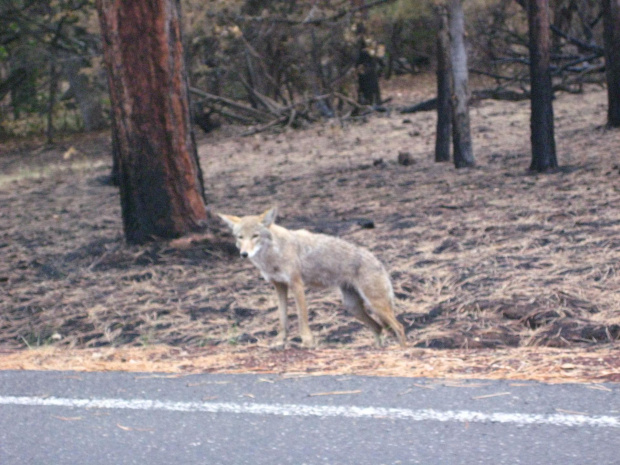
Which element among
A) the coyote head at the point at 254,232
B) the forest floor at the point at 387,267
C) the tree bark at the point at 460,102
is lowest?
the forest floor at the point at 387,267

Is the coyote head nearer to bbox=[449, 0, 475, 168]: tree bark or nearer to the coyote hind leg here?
the coyote hind leg

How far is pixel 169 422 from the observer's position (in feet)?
15.6

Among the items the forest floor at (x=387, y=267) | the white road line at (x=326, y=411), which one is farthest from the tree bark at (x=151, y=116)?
the white road line at (x=326, y=411)

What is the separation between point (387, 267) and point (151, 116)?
143 inches

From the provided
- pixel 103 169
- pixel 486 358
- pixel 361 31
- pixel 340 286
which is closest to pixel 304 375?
pixel 486 358

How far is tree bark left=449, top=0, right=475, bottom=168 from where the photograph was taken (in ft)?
50.5

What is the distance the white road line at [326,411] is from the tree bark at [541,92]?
1017 centimetres

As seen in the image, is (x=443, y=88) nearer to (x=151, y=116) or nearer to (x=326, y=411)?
(x=151, y=116)

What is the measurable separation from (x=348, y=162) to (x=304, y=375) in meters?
12.9

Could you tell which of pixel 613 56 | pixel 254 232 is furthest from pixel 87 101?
pixel 254 232

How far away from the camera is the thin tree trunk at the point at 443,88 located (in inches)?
619

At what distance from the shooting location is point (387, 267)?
949 cm

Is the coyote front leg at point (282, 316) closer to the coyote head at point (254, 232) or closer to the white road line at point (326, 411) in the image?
the coyote head at point (254, 232)

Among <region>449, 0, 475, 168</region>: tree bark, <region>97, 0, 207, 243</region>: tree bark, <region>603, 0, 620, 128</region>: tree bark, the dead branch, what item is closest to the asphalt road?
<region>97, 0, 207, 243</region>: tree bark
